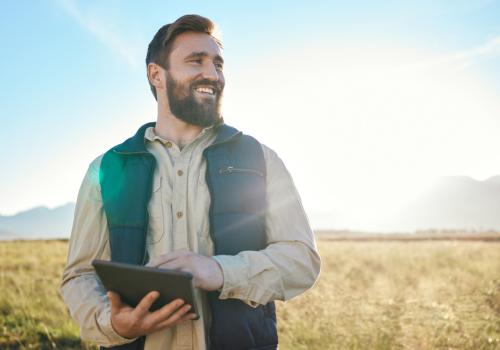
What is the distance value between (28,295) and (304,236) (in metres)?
8.11

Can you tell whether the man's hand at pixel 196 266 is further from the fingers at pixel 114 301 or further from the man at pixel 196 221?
the fingers at pixel 114 301

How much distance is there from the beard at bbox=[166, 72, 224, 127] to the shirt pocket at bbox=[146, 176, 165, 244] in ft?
1.43

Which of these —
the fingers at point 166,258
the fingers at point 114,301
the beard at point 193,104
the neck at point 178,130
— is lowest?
the fingers at point 114,301

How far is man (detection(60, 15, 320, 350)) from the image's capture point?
209 centimetres

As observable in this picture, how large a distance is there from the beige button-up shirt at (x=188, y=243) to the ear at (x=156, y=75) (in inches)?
12.3

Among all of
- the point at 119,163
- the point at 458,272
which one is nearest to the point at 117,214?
the point at 119,163

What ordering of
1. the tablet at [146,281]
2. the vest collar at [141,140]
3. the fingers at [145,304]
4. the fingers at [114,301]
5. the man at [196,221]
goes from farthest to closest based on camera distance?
1. the vest collar at [141,140]
2. the man at [196,221]
3. the fingers at [114,301]
4. the fingers at [145,304]
5. the tablet at [146,281]

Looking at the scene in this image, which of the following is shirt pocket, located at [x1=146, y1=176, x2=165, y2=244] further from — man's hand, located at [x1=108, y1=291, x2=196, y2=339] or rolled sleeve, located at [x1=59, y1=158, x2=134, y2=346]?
man's hand, located at [x1=108, y1=291, x2=196, y2=339]

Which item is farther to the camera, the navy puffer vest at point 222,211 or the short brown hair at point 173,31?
the short brown hair at point 173,31

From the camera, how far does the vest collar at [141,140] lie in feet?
7.77

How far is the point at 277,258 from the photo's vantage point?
2137mm

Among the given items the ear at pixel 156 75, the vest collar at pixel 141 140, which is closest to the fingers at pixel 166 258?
the vest collar at pixel 141 140

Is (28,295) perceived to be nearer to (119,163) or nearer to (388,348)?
(388,348)

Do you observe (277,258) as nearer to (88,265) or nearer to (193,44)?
(88,265)
